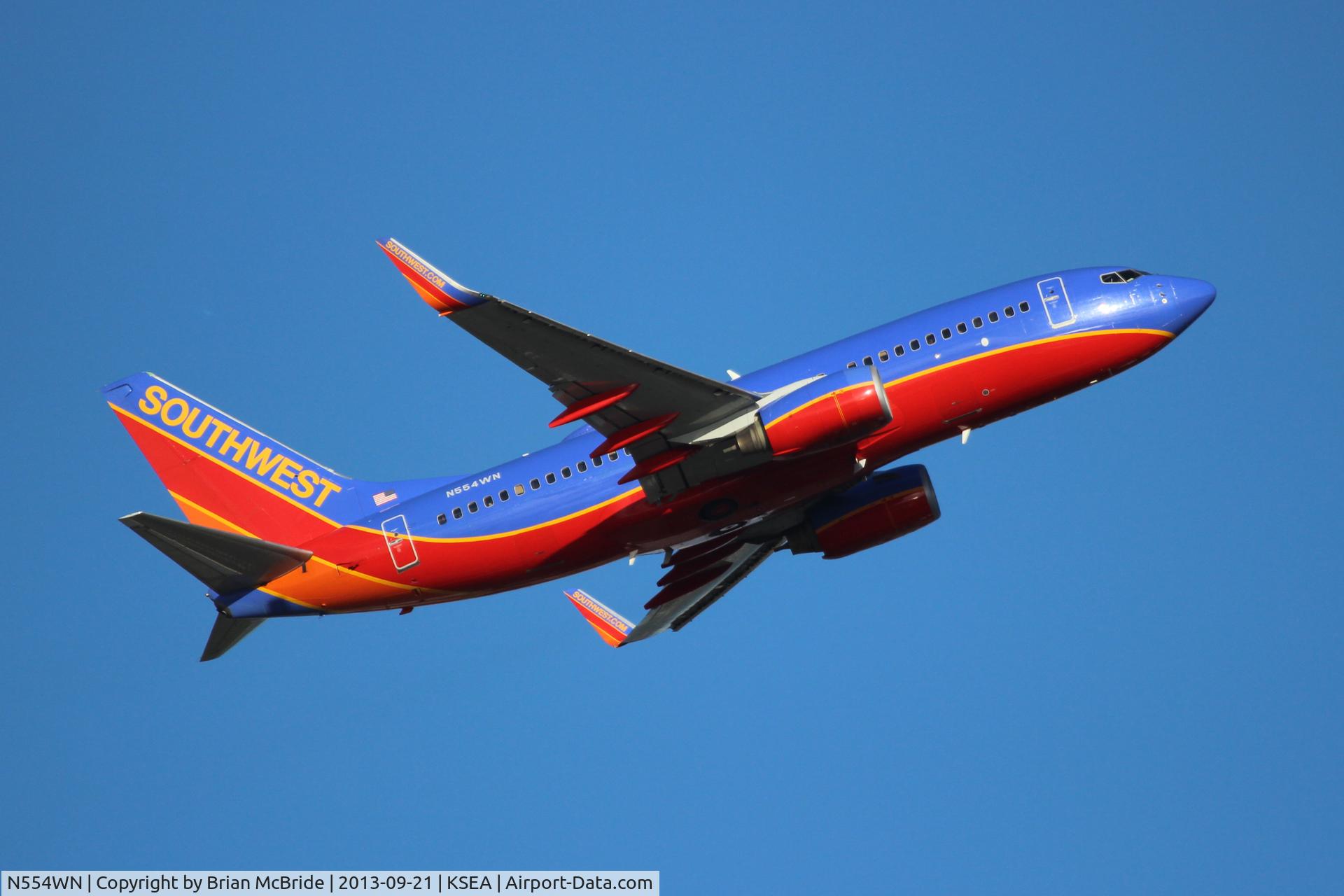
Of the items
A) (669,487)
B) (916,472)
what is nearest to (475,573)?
(669,487)

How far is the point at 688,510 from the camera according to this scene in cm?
3919

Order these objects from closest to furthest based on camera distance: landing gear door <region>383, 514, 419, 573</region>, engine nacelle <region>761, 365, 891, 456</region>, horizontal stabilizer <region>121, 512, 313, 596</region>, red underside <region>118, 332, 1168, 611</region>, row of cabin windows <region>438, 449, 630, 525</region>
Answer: engine nacelle <region>761, 365, 891, 456</region> < horizontal stabilizer <region>121, 512, 313, 596</region> < red underside <region>118, 332, 1168, 611</region> < row of cabin windows <region>438, 449, 630, 525</region> < landing gear door <region>383, 514, 419, 573</region>

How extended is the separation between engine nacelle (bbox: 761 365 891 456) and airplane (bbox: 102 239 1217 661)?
51 millimetres

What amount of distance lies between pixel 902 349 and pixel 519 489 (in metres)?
11.5

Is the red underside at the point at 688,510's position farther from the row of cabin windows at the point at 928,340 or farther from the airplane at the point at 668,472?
the row of cabin windows at the point at 928,340

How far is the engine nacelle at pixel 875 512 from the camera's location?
1663 inches

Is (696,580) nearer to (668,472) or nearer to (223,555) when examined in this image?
(668,472)

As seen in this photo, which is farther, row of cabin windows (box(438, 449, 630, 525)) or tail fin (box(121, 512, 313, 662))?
row of cabin windows (box(438, 449, 630, 525))

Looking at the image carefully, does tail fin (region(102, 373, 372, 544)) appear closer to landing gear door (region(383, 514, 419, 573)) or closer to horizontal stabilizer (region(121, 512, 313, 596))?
horizontal stabilizer (region(121, 512, 313, 596))

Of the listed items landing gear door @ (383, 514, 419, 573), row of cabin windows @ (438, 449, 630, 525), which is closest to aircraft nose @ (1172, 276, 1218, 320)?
row of cabin windows @ (438, 449, 630, 525)

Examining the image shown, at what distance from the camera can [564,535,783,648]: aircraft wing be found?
147 ft

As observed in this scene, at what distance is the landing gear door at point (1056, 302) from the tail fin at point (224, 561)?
22.1 m

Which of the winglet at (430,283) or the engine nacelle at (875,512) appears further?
the engine nacelle at (875,512)

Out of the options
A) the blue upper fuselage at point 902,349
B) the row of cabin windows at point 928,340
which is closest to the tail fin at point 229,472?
the blue upper fuselage at point 902,349
